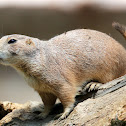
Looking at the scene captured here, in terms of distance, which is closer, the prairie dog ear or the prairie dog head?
the prairie dog head

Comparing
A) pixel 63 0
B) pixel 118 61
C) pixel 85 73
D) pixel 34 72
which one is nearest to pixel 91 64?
pixel 85 73

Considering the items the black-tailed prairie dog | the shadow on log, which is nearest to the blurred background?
the black-tailed prairie dog

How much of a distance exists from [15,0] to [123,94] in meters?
4.31

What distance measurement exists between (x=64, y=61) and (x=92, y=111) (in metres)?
0.82

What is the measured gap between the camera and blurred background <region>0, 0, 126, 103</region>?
21.0ft

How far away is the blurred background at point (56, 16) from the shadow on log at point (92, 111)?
110 inches

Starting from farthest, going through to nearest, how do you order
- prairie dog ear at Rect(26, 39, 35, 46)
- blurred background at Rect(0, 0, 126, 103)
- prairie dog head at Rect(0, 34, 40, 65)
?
blurred background at Rect(0, 0, 126, 103)
prairie dog ear at Rect(26, 39, 35, 46)
prairie dog head at Rect(0, 34, 40, 65)

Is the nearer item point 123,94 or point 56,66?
point 123,94

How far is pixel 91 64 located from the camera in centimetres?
368

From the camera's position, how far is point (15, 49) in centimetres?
334

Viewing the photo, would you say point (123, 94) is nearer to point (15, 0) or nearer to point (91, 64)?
point (91, 64)

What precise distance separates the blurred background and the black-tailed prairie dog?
2.36m

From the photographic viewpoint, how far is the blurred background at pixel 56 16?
6406 mm

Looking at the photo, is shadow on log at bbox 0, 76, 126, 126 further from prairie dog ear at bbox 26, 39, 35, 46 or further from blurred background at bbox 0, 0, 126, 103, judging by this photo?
blurred background at bbox 0, 0, 126, 103
